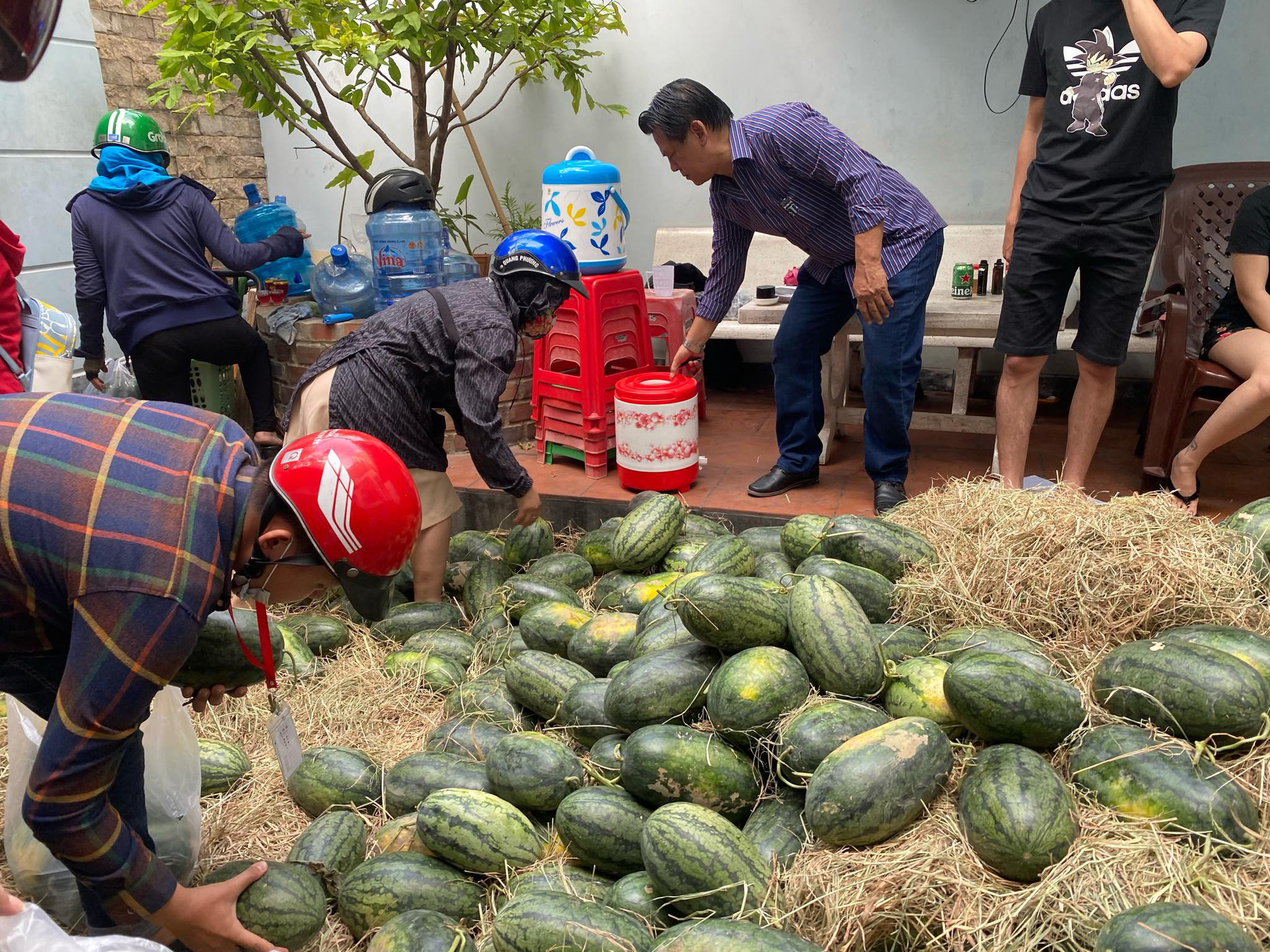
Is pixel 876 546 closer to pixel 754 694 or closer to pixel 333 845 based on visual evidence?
pixel 754 694

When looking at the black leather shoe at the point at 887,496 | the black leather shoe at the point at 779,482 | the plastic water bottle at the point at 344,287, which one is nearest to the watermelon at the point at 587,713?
the black leather shoe at the point at 887,496

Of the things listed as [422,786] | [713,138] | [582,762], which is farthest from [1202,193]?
[422,786]

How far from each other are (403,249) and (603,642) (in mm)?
3596

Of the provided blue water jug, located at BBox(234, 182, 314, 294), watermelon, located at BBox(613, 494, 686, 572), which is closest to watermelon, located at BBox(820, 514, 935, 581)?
watermelon, located at BBox(613, 494, 686, 572)

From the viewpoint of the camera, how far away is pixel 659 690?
2.09m

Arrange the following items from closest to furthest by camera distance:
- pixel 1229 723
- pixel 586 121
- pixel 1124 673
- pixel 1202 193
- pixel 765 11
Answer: pixel 1229 723 → pixel 1124 673 → pixel 1202 193 → pixel 765 11 → pixel 586 121

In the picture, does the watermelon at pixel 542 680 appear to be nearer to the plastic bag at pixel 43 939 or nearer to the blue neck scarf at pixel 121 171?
the plastic bag at pixel 43 939

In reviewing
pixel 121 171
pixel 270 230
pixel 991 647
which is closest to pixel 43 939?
pixel 991 647

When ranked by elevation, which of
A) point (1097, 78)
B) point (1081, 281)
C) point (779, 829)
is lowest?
point (779, 829)

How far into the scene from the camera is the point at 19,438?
1.45 meters

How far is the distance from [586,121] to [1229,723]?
6.22m

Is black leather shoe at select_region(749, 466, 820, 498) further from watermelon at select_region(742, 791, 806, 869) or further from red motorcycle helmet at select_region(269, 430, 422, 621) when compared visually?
red motorcycle helmet at select_region(269, 430, 422, 621)

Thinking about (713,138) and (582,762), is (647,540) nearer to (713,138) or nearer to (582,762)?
(582,762)

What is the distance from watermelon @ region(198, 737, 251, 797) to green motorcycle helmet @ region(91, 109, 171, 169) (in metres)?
3.57
